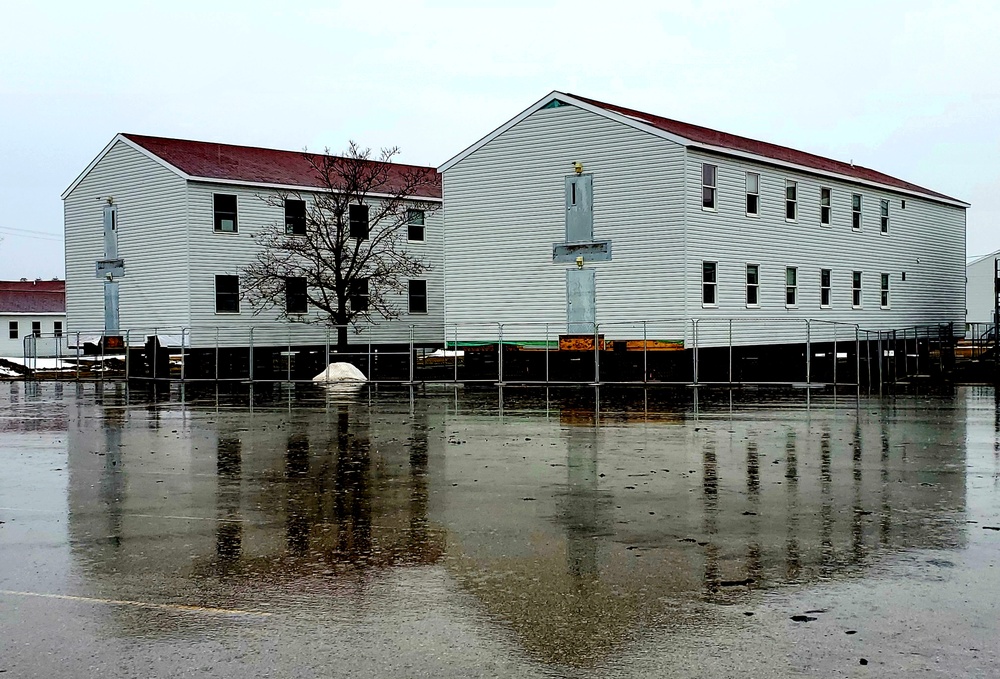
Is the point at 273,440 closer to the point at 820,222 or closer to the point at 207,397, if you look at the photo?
the point at 207,397

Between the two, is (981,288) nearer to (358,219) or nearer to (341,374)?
(358,219)

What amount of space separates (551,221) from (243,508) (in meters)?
27.4

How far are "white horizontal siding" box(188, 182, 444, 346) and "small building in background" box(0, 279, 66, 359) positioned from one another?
36.9 metres

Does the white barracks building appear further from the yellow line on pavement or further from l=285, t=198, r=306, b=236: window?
the yellow line on pavement

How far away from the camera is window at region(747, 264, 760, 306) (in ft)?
126

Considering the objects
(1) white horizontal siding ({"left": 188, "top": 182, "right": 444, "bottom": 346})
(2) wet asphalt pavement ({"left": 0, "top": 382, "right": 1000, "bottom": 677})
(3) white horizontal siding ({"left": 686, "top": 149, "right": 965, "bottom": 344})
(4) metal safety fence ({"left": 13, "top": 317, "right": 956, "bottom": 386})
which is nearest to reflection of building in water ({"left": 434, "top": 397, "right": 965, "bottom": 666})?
(2) wet asphalt pavement ({"left": 0, "top": 382, "right": 1000, "bottom": 677})

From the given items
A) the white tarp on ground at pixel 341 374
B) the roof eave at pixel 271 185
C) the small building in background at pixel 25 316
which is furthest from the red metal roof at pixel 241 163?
the small building in background at pixel 25 316

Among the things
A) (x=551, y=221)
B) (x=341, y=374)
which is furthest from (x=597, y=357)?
(x=341, y=374)

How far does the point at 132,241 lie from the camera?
46156mm

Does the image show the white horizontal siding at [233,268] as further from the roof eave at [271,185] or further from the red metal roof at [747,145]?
the red metal roof at [747,145]

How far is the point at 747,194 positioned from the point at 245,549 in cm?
3124

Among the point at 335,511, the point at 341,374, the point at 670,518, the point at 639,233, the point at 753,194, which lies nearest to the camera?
the point at 670,518

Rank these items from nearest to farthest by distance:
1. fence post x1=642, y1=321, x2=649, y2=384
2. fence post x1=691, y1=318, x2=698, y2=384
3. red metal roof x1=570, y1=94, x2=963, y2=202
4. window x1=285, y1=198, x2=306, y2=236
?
fence post x1=691, y1=318, x2=698, y2=384, fence post x1=642, y1=321, x2=649, y2=384, red metal roof x1=570, y1=94, x2=963, y2=202, window x1=285, y1=198, x2=306, y2=236

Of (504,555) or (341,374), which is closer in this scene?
(504,555)
